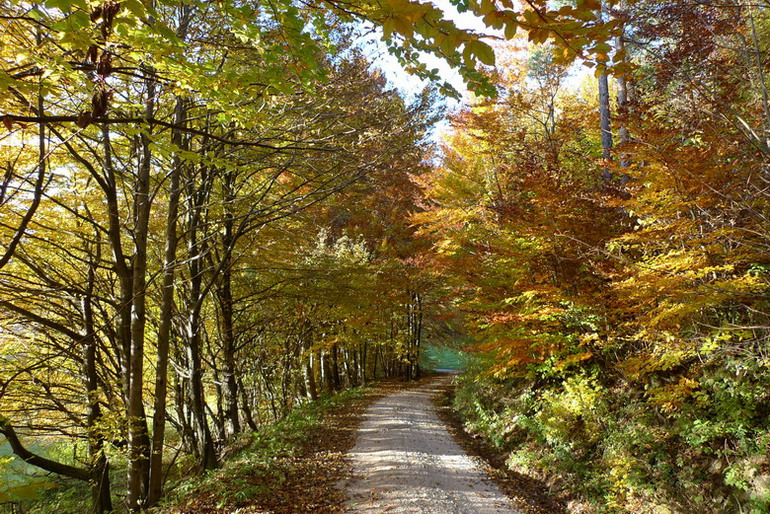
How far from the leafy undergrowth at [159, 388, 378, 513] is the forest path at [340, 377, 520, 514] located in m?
0.36

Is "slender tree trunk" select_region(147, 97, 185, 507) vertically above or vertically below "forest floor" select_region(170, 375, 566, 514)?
above

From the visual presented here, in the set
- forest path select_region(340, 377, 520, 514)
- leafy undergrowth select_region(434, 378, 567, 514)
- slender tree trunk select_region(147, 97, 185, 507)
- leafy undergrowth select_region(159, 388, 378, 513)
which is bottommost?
leafy undergrowth select_region(434, 378, 567, 514)

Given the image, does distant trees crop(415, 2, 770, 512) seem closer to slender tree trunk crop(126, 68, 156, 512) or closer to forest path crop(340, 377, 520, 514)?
forest path crop(340, 377, 520, 514)

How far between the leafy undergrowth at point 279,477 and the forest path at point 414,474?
0.36 metres

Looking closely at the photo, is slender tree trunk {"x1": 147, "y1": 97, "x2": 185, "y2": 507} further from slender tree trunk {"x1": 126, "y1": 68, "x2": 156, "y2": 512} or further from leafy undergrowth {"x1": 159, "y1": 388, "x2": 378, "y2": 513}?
leafy undergrowth {"x1": 159, "y1": 388, "x2": 378, "y2": 513}

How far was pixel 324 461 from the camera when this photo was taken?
23.7 ft

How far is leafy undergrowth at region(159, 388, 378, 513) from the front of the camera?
535cm

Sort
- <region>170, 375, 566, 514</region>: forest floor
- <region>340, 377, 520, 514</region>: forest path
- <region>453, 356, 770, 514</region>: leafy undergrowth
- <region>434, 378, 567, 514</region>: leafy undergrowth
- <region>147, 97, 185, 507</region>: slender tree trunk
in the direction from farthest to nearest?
<region>147, 97, 185, 507</region>: slender tree trunk → <region>434, 378, 567, 514</region>: leafy undergrowth → <region>340, 377, 520, 514</region>: forest path → <region>170, 375, 566, 514</region>: forest floor → <region>453, 356, 770, 514</region>: leafy undergrowth

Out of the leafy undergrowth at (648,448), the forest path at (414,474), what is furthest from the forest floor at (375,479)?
the leafy undergrowth at (648,448)

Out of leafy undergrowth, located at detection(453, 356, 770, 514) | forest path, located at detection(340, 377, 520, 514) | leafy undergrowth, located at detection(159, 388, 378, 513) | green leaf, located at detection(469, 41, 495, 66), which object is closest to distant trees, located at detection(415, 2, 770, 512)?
leafy undergrowth, located at detection(453, 356, 770, 514)

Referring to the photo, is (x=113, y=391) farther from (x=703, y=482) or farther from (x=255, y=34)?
(x=703, y=482)

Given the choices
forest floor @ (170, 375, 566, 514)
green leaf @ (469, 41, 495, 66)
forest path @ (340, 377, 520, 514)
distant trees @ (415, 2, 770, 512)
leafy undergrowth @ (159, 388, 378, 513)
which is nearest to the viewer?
green leaf @ (469, 41, 495, 66)

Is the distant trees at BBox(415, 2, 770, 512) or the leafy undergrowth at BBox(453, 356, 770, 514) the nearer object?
the distant trees at BBox(415, 2, 770, 512)

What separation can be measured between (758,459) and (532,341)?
319 centimetres
